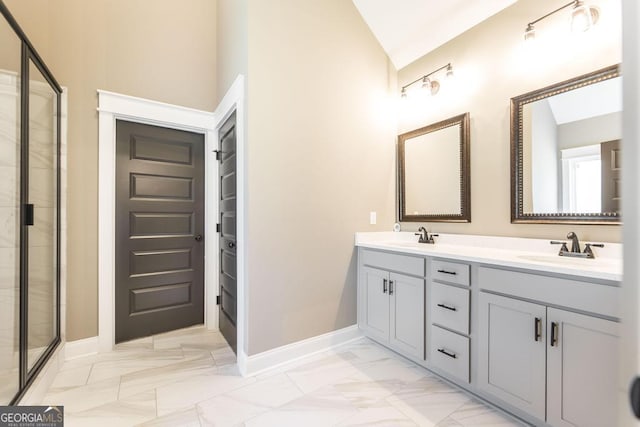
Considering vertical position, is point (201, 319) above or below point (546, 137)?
below

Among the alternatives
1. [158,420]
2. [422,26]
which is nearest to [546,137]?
[422,26]

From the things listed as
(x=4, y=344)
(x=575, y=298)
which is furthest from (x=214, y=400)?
(x=575, y=298)

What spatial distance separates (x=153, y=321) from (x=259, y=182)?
181 centimetres

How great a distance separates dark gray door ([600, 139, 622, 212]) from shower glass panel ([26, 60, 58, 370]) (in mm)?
3462

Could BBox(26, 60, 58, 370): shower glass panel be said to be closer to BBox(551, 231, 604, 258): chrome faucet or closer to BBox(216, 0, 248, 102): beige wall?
BBox(216, 0, 248, 102): beige wall

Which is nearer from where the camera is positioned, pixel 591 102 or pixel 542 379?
pixel 542 379

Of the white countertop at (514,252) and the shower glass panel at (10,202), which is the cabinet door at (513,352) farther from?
the shower glass panel at (10,202)

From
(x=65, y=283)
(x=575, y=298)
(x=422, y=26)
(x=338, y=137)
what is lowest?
(x=65, y=283)

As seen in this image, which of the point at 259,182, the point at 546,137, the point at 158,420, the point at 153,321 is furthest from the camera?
the point at 153,321

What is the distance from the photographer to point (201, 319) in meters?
2.97

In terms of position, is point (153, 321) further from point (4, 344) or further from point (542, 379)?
point (542, 379)

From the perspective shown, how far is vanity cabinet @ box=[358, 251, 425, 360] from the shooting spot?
82.3 inches

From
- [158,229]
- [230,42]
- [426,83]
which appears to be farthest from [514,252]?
[158,229]

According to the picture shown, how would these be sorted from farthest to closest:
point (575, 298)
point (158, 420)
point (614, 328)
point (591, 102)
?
point (591, 102) < point (158, 420) < point (575, 298) < point (614, 328)
